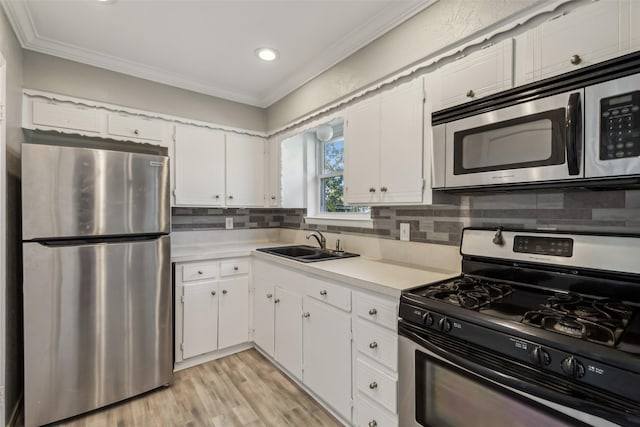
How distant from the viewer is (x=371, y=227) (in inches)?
93.2

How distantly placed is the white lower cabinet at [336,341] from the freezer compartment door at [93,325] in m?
0.83

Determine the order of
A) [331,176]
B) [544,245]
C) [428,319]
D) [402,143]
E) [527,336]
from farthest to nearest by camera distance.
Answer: [331,176], [402,143], [544,245], [428,319], [527,336]

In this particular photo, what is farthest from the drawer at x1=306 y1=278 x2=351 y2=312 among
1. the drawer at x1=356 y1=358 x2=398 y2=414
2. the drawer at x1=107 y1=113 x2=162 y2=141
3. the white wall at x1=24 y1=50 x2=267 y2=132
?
the white wall at x1=24 y1=50 x2=267 y2=132

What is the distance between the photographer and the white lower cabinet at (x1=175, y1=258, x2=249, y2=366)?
8.05 feet

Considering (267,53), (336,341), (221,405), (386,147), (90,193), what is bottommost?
(221,405)

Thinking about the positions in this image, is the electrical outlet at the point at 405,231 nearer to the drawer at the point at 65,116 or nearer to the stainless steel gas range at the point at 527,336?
the stainless steel gas range at the point at 527,336

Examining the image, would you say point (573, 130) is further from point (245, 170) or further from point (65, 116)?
point (65, 116)

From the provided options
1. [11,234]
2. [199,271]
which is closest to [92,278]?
[11,234]

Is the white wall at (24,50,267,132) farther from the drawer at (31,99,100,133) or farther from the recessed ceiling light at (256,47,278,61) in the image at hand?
the recessed ceiling light at (256,47,278,61)

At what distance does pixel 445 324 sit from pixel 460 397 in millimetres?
271

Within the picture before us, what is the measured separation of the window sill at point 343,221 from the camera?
2.42m

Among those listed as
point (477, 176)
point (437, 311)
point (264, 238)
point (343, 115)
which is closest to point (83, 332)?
point (264, 238)

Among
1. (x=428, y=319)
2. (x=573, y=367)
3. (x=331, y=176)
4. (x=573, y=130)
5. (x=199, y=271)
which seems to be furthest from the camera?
(x=331, y=176)

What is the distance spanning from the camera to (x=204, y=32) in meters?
2.08
